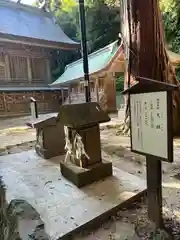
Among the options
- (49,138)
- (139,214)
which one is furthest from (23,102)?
(139,214)

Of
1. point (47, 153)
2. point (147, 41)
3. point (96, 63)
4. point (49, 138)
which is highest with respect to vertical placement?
point (96, 63)

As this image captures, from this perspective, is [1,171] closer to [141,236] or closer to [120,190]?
[120,190]

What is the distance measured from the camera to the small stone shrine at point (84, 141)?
2564mm

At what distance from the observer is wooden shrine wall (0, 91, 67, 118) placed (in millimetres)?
Result: 12539

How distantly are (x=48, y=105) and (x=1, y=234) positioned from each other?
13001 mm

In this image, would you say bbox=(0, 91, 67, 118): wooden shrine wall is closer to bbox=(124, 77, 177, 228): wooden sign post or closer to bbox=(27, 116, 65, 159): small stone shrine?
bbox=(27, 116, 65, 159): small stone shrine

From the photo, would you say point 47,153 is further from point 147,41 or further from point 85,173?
point 147,41

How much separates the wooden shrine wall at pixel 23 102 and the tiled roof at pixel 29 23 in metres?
3.68

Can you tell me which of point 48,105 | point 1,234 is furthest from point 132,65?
A: point 48,105

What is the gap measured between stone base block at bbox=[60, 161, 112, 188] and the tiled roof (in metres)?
12.5

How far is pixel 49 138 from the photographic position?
13.0 ft

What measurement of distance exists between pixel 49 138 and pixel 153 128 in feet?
8.88

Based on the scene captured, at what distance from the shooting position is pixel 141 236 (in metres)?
1.67

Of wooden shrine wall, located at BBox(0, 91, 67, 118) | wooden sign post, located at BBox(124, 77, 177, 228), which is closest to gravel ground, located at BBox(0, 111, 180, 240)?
wooden sign post, located at BBox(124, 77, 177, 228)
